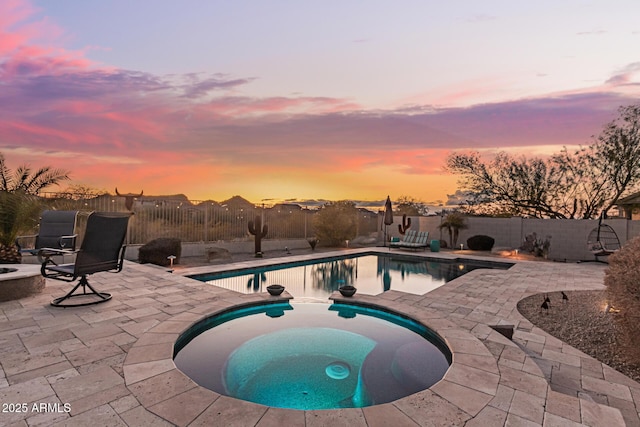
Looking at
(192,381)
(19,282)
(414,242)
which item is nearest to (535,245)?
(414,242)

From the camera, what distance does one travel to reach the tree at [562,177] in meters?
14.8

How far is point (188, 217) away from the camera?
10711 mm

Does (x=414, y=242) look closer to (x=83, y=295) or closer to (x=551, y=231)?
(x=551, y=231)

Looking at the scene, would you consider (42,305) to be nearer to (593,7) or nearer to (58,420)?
(58,420)

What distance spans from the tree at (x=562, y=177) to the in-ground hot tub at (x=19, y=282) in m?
18.9

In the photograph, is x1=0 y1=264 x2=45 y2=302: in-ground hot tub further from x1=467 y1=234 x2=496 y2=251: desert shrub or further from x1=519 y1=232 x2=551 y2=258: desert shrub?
x1=519 y1=232 x2=551 y2=258: desert shrub

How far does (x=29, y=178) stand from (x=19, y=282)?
5.75 m

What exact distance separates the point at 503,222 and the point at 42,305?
15354mm

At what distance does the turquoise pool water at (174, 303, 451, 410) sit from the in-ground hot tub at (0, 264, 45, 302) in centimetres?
287

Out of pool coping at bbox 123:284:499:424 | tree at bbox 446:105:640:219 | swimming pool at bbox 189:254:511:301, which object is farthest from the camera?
tree at bbox 446:105:640:219

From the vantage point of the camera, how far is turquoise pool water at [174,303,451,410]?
2852 millimetres

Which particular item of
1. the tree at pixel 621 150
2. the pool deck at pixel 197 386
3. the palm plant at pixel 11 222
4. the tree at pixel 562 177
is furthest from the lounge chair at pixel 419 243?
the palm plant at pixel 11 222

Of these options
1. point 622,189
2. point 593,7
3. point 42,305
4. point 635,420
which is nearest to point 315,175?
point 593,7

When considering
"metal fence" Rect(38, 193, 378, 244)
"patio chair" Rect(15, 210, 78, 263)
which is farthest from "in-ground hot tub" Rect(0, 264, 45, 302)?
"metal fence" Rect(38, 193, 378, 244)
